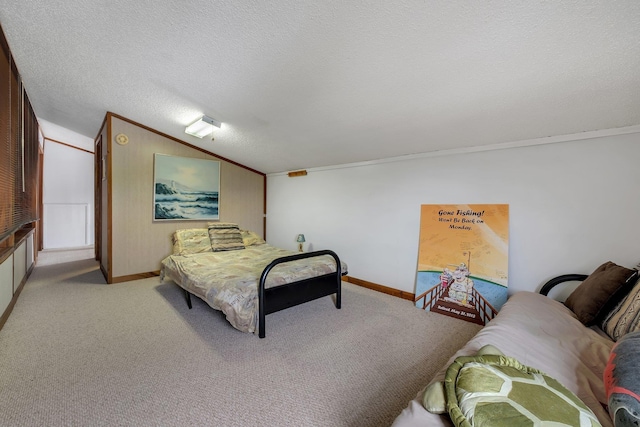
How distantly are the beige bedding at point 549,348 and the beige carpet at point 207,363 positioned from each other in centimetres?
62

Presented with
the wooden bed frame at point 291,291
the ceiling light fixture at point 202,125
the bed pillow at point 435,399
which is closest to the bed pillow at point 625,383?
the bed pillow at point 435,399

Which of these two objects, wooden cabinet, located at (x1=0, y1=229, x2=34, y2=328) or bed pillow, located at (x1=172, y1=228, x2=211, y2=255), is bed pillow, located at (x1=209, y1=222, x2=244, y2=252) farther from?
wooden cabinet, located at (x1=0, y1=229, x2=34, y2=328)

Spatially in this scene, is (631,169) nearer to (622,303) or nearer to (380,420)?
(622,303)

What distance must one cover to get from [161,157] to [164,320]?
2775 millimetres

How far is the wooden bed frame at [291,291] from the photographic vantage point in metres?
2.32

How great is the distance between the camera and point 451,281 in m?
2.95

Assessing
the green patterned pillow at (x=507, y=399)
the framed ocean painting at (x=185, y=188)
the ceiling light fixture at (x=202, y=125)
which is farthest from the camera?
the framed ocean painting at (x=185, y=188)

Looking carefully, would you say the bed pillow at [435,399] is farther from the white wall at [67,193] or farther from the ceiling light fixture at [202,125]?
the white wall at [67,193]

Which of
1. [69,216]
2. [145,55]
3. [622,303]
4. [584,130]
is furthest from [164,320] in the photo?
[69,216]

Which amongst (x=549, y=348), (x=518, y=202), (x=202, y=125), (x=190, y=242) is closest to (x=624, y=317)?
(x=549, y=348)

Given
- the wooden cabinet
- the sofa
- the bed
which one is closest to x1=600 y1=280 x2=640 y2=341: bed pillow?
the sofa

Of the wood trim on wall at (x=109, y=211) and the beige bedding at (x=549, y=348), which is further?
the wood trim on wall at (x=109, y=211)

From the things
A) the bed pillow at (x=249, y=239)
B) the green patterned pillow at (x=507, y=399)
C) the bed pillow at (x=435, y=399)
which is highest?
the bed pillow at (x=249, y=239)

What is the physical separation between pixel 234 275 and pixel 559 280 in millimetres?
3099
